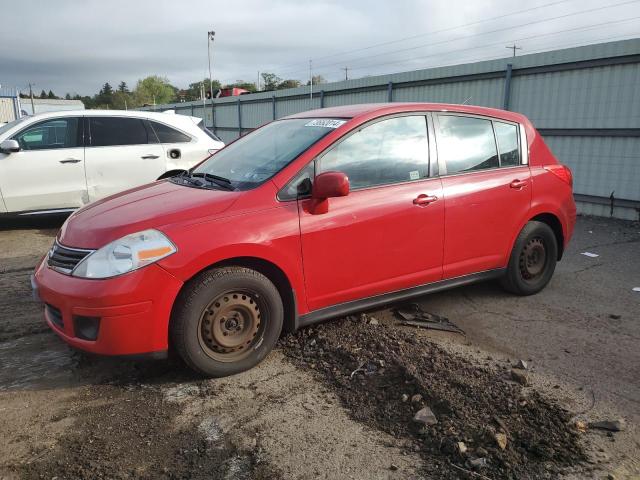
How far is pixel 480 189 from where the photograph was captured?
4.20 meters

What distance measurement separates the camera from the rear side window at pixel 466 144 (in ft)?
13.6

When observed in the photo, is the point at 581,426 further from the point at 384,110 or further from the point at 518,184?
the point at 384,110

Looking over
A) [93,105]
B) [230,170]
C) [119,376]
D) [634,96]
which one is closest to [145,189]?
[230,170]

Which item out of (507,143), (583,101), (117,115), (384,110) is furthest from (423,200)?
(583,101)

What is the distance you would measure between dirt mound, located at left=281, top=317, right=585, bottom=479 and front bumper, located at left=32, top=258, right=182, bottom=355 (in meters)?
1.03

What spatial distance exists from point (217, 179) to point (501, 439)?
2.57m

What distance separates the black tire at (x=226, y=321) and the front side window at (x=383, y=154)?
96 centimetres

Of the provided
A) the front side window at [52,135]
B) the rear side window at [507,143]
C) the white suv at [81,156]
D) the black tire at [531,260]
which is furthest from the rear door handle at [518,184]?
the front side window at [52,135]

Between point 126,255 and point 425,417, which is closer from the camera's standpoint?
point 425,417

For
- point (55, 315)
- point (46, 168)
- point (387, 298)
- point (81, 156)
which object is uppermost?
point (81, 156)

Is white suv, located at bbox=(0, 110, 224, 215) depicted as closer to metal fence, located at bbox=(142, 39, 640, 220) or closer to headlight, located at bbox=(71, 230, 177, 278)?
metal fence, located at bbox=(142, 39, 640, 220)

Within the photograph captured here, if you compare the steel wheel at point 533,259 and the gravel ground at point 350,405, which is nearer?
the gravel ground at point 350,405

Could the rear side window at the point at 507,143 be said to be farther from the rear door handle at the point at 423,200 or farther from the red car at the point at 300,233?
the rear door handle at the point at 423,200

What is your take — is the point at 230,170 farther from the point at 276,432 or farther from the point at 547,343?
the point at 547,343
